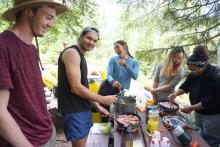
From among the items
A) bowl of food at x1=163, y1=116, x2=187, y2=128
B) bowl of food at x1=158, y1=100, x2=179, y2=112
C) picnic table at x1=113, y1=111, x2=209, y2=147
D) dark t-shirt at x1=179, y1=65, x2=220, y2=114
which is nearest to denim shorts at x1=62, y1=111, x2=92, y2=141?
picnic table at x1=113, y1=111, x2=209, y2=147

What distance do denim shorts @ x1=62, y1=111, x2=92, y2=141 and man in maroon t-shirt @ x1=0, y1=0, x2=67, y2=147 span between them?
836mm

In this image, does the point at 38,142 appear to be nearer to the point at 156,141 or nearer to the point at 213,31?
the point at 156,141

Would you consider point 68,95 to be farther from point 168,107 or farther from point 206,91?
point 206,91

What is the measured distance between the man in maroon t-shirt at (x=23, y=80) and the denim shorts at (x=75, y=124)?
32.9 inches

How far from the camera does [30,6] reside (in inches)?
49.7

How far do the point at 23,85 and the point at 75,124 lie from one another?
1.15 metres

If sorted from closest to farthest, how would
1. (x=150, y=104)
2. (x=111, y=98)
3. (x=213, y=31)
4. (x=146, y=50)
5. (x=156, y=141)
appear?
(x=156, y=141)
(x=111, y=98)
(x=150, y=104)
(x=213, y=31)
(x=146, y=50)

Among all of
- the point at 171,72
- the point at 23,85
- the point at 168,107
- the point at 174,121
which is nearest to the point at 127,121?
the point at 174,121

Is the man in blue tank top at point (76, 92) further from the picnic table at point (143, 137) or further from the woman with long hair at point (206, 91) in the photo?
the woman with long hair at point (206, 91)

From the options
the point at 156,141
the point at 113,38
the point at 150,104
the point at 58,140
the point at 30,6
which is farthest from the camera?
the point at 113,38

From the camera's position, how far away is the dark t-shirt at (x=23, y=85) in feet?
3.67

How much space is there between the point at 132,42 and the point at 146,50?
641 cm

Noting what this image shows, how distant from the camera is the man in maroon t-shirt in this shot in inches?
43.4

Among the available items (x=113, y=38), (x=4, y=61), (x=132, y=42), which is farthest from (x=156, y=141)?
(x=113, y=38)
